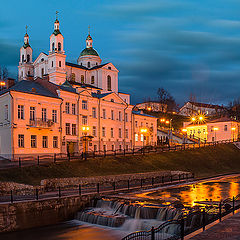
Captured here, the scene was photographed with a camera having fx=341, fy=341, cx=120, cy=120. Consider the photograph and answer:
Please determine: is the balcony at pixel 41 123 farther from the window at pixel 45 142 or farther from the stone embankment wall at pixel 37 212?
the stone embankment wall at pixel 37 212

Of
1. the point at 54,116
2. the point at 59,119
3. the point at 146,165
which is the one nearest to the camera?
the point at 146,165

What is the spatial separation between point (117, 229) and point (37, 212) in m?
5.80

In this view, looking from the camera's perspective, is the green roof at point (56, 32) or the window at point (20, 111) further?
the green roof at point (56, 32)

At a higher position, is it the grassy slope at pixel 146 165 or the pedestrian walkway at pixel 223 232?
the grassy slope at pixel 146 165

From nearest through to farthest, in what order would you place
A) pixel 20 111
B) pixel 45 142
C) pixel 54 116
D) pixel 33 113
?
pixel 20 111 < pixel 33 113 < pixel 45 142 < pixel 54 116

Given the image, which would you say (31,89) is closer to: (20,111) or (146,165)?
(20,111)

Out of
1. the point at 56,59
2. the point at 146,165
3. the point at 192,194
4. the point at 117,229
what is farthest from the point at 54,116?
the point at 56,59

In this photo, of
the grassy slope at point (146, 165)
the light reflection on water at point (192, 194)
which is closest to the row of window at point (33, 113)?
the grassy slope at point (146, 165)

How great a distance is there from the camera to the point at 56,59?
269 ft

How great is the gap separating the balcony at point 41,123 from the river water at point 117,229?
72.5 feet

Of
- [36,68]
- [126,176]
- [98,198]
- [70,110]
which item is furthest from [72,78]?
[98,198]

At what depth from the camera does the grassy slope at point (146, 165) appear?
3506 cm

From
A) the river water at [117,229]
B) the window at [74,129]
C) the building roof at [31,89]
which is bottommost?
the river water at [117,229]

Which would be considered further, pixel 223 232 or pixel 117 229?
pixel 117 229
